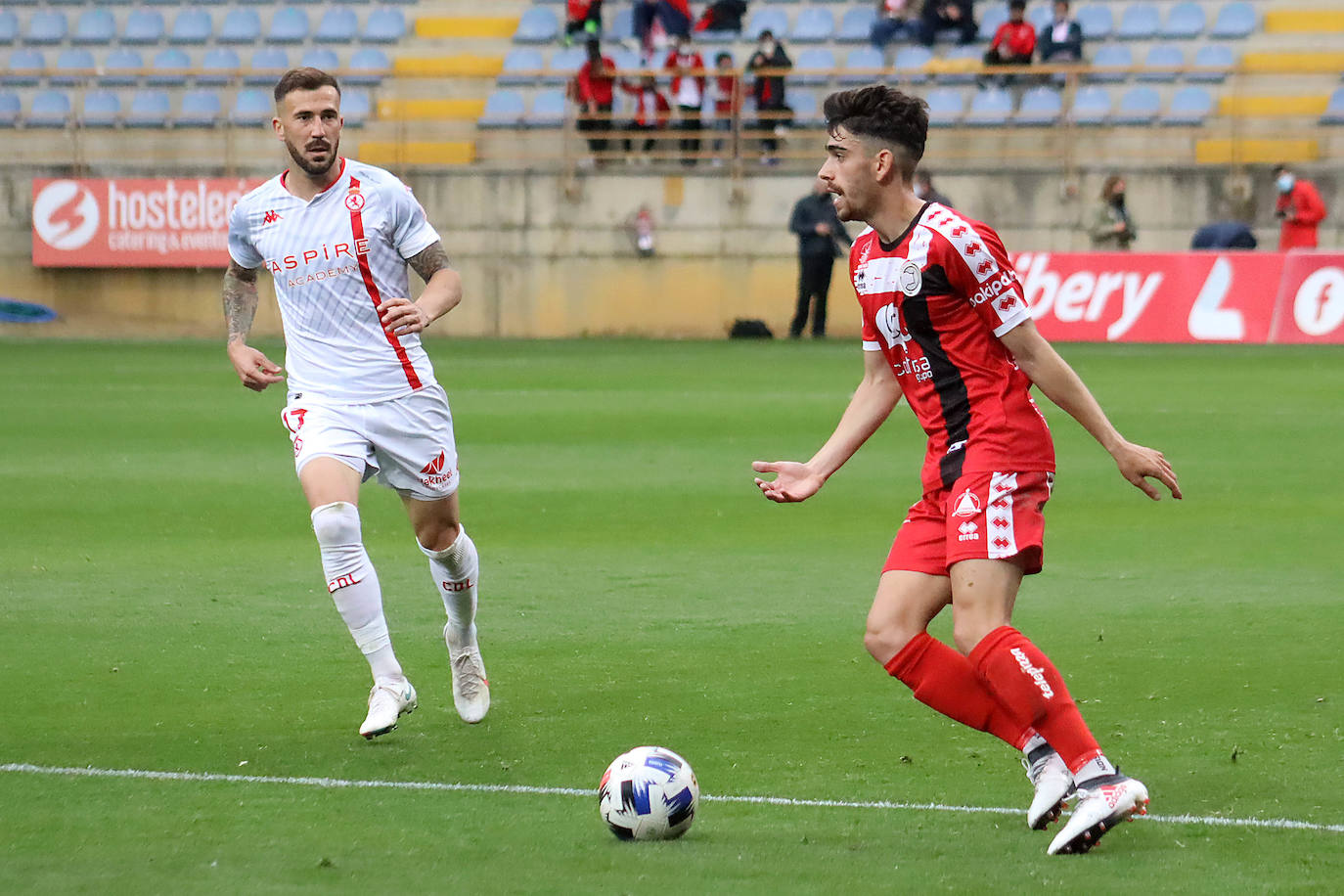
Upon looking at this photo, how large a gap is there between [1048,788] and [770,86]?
2240cm

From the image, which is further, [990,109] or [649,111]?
[649,111]

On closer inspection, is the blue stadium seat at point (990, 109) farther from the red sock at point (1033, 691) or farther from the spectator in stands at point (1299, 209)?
the red sock at point (1033, 691)

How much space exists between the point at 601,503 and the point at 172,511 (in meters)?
2.45

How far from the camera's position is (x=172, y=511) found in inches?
430

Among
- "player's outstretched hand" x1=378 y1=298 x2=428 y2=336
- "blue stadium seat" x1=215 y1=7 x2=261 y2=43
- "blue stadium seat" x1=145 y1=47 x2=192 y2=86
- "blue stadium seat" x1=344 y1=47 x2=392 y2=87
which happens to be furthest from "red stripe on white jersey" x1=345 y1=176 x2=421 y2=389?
"blue stadium seat" x1=215 y1=7 x2=261 y2=43

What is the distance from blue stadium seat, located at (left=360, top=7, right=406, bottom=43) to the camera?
2967cm

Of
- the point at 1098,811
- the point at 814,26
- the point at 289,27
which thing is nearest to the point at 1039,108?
the point at 814,26

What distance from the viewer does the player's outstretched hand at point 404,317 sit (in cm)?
588

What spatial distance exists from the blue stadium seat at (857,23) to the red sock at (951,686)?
2395cm

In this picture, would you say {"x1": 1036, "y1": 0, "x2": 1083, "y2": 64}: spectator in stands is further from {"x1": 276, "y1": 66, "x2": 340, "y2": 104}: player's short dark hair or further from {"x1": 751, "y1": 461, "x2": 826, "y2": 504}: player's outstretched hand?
{"x1": 751, "y1": 461, "x2": 826, "y2": 504}: player's outstretched hand

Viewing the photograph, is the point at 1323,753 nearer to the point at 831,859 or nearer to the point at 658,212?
the point at 831,859

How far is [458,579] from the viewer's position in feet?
20.9

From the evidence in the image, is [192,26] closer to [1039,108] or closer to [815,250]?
[815,250]

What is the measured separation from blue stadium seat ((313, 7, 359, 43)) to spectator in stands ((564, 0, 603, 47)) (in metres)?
3.74
